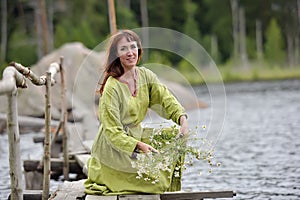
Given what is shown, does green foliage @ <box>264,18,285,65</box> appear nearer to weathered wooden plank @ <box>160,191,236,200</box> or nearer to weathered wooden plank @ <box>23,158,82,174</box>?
weathered wooden plank @ <box>23,158,82,174</box>

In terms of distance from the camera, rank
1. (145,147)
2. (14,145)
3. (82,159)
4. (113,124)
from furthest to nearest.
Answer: (82,159) → (113,124) → (145,147) → (14,145)

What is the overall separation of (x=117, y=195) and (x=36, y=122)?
1431 centimetres

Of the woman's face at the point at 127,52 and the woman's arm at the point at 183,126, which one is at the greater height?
the woman's face at the point at 127,52

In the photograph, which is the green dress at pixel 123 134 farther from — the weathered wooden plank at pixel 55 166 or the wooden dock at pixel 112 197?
the weathered wooden plank at pixel 55 166

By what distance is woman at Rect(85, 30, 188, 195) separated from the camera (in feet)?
19.8

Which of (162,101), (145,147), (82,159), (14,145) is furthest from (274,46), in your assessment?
(14,145)

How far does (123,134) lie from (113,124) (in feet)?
0.39

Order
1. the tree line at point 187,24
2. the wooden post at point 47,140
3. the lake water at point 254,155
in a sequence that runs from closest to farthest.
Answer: the wooden post at point 47,140
the lake water at point 254,155
the tree line at point 187,24

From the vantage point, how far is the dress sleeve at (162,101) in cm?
633

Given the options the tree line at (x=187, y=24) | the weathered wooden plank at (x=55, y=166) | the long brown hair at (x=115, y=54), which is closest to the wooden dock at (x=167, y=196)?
the long brown hair at (x=115, y=54)

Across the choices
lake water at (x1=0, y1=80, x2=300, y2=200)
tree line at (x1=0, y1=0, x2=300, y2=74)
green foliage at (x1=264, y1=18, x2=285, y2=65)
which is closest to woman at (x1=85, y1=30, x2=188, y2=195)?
lake water at (x1=0, y1=80, x2=300, y2=200)

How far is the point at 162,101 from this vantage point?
638cm

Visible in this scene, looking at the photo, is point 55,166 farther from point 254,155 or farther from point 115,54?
point 254,155

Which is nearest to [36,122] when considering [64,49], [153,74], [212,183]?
[64,49]
